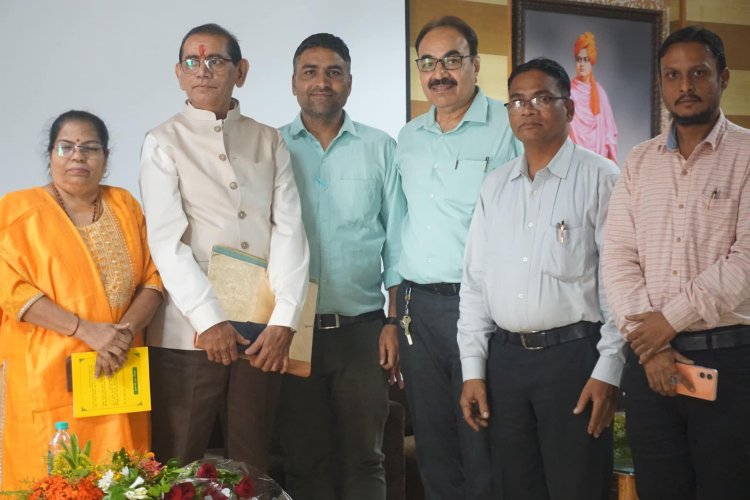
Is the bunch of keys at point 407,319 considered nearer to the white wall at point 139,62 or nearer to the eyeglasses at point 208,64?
the eyeglasses at point 208,64

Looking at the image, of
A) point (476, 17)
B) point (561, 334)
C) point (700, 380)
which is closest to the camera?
point (700, 380)

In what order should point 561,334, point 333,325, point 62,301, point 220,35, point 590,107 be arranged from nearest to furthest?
point 561,334
point 62,301
point 220,35
point 333,325
point 590,107

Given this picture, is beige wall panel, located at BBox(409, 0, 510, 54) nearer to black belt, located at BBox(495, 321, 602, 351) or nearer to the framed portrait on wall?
the framed portrait on wall

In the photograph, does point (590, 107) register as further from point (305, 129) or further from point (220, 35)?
point (220, 35)

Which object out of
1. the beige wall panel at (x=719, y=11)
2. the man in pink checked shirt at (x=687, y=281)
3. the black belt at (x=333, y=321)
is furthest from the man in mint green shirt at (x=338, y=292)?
the beige wall panel at (x=719, y=11)

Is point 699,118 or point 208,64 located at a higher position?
point 208,64

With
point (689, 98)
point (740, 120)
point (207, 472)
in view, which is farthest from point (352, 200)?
point (740, 120)

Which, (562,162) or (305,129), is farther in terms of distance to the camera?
(305,129)

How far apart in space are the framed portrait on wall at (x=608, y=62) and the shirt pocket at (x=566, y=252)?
8.48ft

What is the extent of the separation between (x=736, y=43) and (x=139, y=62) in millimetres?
3680

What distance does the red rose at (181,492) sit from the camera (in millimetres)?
1795

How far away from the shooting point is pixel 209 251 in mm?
2904

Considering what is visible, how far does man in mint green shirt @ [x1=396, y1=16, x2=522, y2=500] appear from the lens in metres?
3.08

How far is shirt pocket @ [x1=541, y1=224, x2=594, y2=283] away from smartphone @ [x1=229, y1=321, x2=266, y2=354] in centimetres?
91
